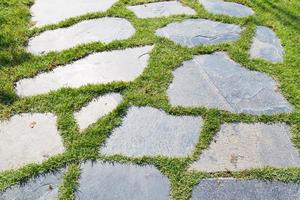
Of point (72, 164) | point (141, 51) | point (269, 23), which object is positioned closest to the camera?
point (72, 164)

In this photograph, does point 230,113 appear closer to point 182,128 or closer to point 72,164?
point 182,128

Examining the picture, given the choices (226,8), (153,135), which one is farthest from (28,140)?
(226,8)

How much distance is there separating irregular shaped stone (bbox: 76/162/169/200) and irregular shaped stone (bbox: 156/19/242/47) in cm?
187

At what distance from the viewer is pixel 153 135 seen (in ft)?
11.0

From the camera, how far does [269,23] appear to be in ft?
16.2

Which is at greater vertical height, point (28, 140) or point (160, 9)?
point (160, 9)

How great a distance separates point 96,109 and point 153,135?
1.86ft

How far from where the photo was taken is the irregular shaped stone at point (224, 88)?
12.0 ft

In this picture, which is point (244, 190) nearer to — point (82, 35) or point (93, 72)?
point (93, 72)

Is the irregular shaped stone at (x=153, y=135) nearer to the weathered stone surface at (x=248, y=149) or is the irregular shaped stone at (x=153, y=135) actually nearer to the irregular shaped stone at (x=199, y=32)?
the weathered stone surface at (x=248, y=149)

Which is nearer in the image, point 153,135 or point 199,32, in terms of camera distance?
point 153,135

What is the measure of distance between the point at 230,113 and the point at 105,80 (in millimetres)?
1173

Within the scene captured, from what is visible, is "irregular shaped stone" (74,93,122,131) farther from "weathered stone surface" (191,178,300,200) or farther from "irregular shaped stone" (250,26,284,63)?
"irregular shaped stone" (250,26,284,63)

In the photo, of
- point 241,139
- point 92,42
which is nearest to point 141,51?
point 92,42
